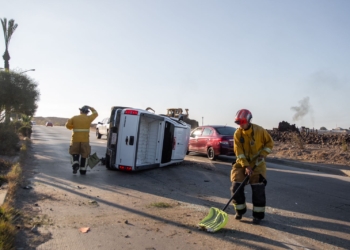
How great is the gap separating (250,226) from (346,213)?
2.20 metres

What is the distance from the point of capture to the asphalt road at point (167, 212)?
4.68 m

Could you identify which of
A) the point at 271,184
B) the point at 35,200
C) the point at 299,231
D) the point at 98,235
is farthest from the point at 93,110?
the point at 299,231

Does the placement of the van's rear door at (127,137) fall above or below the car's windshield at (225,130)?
below

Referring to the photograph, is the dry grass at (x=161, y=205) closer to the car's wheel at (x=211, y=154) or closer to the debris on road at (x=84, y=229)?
the debris on road at (x=84, y=229)

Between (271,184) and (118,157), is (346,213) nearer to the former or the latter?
(271,184)

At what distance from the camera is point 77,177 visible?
9352 millimetres

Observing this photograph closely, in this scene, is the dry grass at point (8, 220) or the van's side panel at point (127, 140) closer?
the dry grass at point (8, 220)

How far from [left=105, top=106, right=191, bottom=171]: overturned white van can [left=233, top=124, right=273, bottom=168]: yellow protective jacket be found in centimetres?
452

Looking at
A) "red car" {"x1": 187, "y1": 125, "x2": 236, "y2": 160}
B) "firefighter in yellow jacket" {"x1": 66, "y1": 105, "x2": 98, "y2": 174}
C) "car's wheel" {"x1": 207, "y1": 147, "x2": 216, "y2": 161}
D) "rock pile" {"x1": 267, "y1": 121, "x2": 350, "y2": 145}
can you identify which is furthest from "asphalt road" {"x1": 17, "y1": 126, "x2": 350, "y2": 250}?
"rock pile" {"x1": 267, "y1": 121, "x2": 350, "y2": 145}

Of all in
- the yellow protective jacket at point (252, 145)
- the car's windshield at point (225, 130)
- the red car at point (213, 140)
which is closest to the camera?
the yellow protective jacket at point (252, 145)

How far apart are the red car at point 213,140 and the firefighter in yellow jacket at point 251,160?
8.24 metres

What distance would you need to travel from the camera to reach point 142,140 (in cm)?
1116

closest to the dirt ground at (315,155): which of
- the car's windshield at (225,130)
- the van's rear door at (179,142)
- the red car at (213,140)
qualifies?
the car's windshield at (225,130)

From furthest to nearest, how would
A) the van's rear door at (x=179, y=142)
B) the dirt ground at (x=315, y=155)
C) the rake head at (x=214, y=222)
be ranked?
the dirt ground at (x=315, y=155) → the van's rear door at (x=179, y=142) → the rake head at (x=214, y=222)
